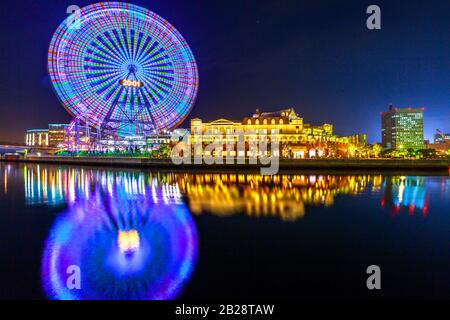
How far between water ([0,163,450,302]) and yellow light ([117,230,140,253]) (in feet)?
0.11

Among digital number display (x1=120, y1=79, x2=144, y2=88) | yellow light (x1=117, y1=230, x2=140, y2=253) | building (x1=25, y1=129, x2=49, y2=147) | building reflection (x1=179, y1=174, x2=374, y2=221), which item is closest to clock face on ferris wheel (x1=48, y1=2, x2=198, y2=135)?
digital number display (x1=120, y1=79, x2=144, y2=88)

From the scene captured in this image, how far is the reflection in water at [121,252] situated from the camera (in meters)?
7.41

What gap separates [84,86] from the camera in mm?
40062

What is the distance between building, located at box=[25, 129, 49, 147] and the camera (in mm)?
145000

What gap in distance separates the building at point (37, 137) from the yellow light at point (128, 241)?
150 metres

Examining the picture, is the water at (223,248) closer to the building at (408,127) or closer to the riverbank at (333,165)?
the riverbank at (333,165)

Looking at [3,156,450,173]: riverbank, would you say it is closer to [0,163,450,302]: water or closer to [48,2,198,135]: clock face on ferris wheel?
[48,2,198,135]: clock face on ferris wheel

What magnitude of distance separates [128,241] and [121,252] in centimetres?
123

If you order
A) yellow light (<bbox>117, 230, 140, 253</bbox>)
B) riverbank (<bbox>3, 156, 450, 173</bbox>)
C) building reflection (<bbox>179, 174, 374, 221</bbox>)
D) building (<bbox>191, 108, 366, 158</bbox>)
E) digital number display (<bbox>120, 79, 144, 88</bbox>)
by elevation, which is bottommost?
yellow light (<bbox>117, 230, 140, 253</bbox>)

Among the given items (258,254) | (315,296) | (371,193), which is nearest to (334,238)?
(258,254)

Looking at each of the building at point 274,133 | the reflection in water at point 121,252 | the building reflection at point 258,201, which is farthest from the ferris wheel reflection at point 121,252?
the building at point 274,133
